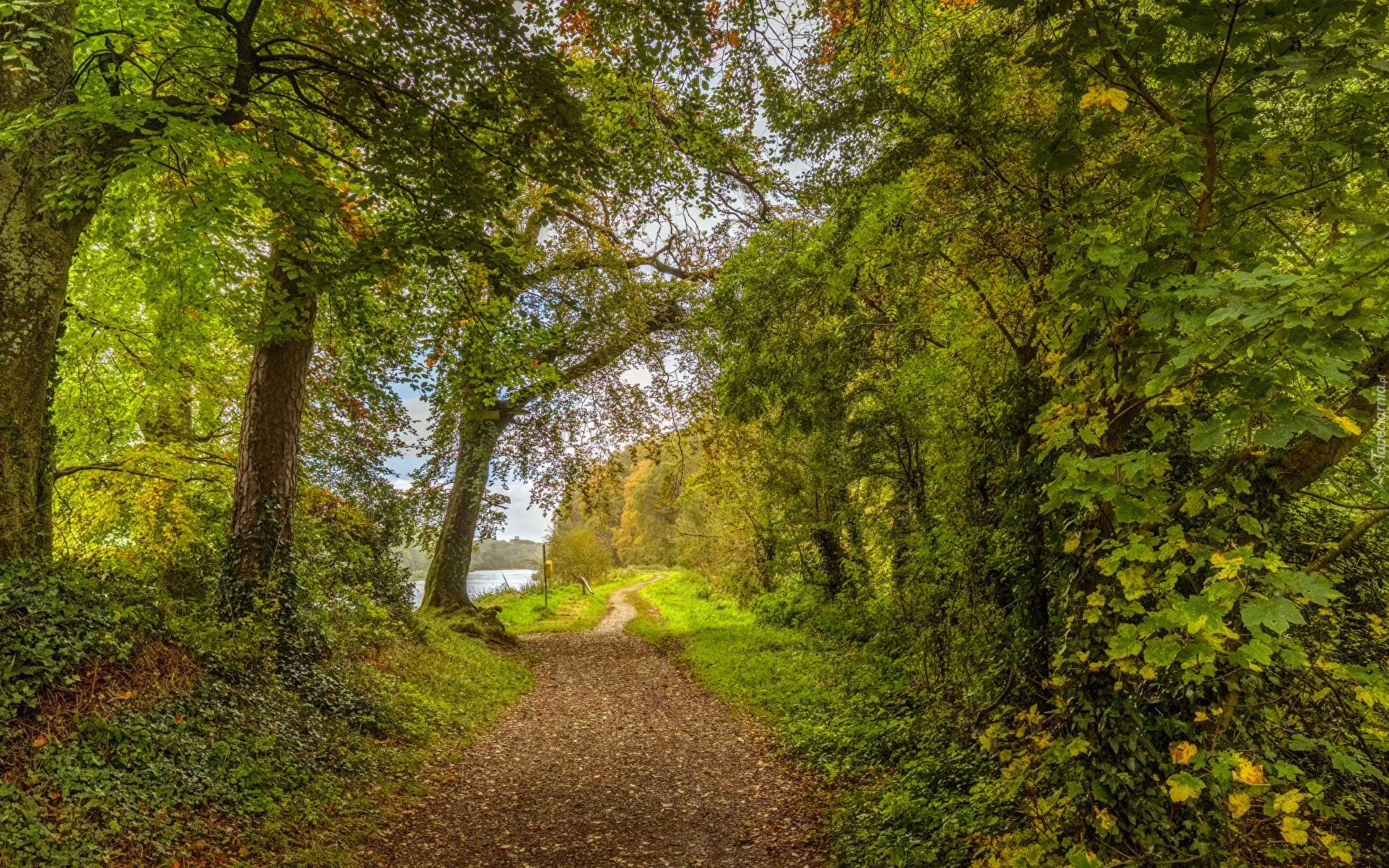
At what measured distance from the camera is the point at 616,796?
718 centimetres

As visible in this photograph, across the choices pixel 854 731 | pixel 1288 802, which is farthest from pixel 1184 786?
pixel 854 731

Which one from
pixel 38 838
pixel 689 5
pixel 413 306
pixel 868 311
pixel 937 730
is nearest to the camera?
pixel 38 838

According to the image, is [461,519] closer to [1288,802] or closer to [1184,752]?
[1184,752]

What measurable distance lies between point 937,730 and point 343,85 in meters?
8.18

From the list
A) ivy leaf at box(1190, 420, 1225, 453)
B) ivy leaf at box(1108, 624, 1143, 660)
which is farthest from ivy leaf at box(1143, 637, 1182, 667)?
ivy leaf at box(1190, 420, 1225, 453)

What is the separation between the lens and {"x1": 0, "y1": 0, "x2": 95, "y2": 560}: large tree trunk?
17.0 ft

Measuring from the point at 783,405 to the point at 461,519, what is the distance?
371 inches

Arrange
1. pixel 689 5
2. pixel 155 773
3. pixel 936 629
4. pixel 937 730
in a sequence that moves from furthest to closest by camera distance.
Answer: pixel 936 629 → pixel 937 730 → pixel 689 5 → pixel 155 773

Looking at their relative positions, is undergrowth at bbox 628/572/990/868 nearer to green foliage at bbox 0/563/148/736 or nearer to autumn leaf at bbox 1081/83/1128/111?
autumn leaf at bbox 1081/83/1128/111

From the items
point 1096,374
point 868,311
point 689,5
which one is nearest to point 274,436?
point 689,5

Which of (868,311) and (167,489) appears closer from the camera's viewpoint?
(167,489)

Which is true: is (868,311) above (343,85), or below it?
below

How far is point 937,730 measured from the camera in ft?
20.9

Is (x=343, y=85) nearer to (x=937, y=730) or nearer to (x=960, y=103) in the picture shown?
(x=960, y=103)
